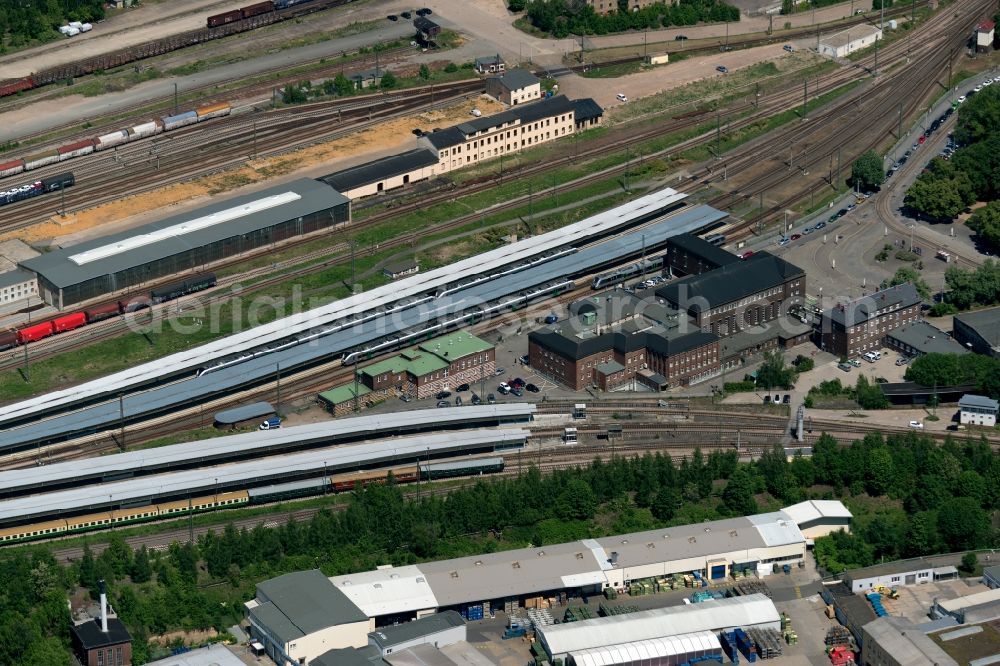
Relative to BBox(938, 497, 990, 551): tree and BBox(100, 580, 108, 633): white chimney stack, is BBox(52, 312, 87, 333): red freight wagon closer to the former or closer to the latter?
BBox(100, 580, 108, 633): white chimney stack

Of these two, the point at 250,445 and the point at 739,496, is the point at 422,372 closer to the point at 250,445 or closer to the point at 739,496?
the point at 250,445

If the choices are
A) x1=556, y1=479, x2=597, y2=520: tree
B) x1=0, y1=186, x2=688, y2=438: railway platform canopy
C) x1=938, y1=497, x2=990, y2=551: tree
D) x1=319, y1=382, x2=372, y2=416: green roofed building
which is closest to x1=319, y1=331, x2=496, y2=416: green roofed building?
x1=319, y1=382, x2=372, y2=416: green roofed building

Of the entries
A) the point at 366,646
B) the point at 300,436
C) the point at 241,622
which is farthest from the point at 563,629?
the point at 300,436

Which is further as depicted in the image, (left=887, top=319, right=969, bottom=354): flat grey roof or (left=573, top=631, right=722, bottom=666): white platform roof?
(left=887, top=319, right=969, bottom=354): flat grey roof

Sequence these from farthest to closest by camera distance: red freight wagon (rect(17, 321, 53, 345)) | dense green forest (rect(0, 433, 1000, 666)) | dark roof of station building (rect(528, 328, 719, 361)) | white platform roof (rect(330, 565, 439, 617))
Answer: red freight wagon (rect(17, 321, 53, 345)) → dark roof of station building (rect(528, 328, 719, 361)) → dense green forest (rect(0, 433, 1000, 666)) → white platform roof (rect(330, 565, 439, 617))

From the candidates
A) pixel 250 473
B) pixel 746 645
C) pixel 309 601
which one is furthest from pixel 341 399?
pixel 746 645

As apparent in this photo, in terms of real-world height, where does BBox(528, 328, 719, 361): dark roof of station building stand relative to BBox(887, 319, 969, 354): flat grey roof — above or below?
above
